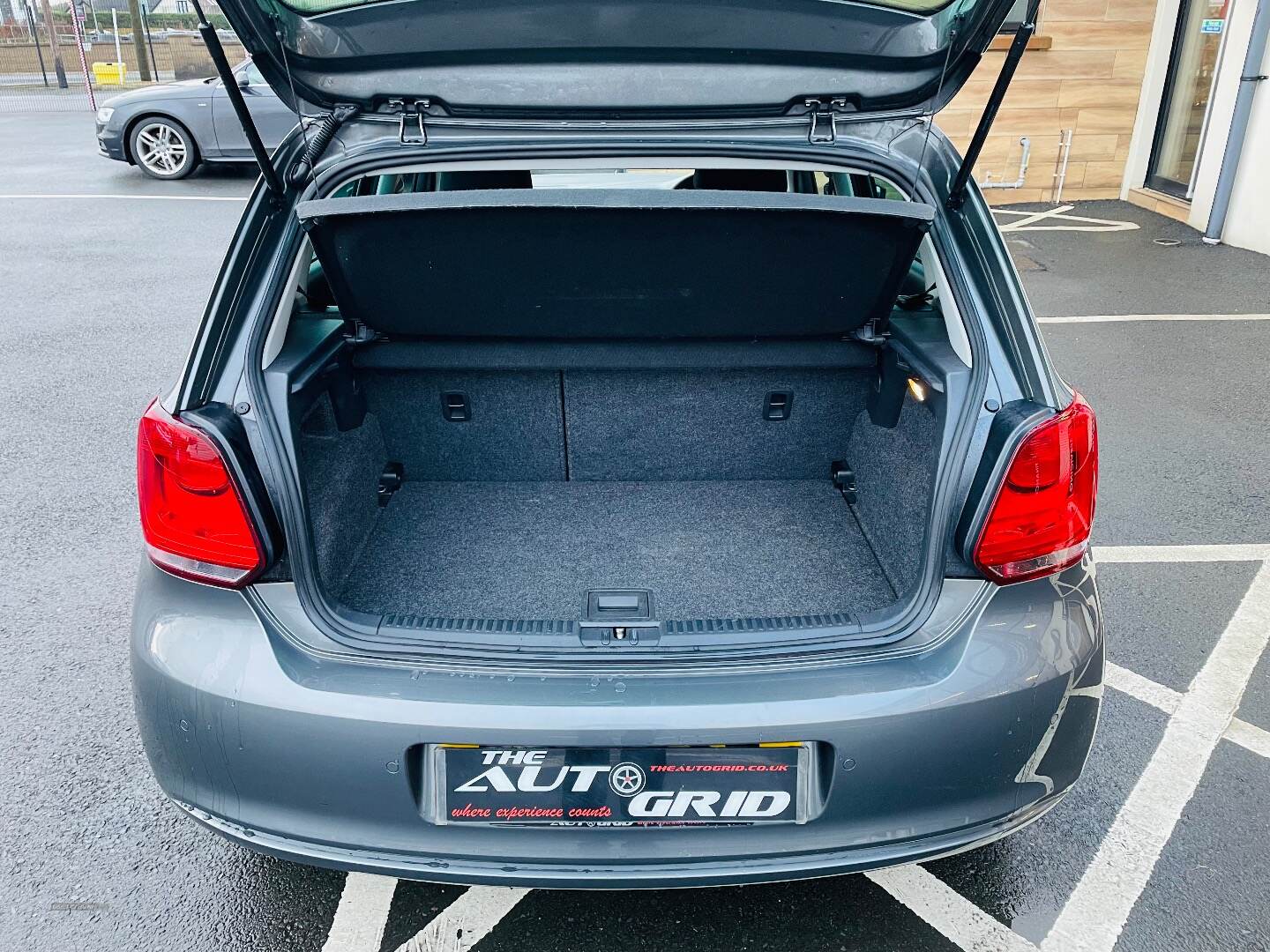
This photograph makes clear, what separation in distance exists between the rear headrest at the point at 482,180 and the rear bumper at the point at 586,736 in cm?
122

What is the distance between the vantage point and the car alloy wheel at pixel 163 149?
9.73 m

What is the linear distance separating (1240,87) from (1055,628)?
7062 millimetres

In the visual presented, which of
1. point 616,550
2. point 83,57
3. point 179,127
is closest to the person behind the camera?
point 616,550

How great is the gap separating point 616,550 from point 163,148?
381 inches

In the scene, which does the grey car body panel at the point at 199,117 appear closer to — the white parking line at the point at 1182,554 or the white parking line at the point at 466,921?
the white parking line at the point at 1182,554

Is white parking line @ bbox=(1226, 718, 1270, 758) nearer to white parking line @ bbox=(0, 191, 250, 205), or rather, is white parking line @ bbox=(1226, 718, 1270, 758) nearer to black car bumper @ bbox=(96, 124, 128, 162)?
white parking line @ bbox=(0, 191, 250, 205)

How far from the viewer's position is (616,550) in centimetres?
229

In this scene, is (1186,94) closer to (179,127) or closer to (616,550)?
(616,550)

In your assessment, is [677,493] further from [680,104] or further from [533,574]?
[680,104]

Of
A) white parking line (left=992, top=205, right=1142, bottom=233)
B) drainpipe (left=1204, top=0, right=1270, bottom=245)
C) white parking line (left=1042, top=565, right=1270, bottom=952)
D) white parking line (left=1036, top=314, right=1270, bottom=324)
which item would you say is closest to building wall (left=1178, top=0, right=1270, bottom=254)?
drainpipe (left=1204, top=0, right=1270, bottom=245)

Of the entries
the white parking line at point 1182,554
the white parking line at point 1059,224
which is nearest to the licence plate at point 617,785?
the white parking line at point 1182,554

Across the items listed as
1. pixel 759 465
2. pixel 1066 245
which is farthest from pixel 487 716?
pixel 1066 245

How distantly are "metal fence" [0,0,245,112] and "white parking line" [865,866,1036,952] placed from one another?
17.2 metres

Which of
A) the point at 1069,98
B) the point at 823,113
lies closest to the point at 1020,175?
the point at 1069,98
